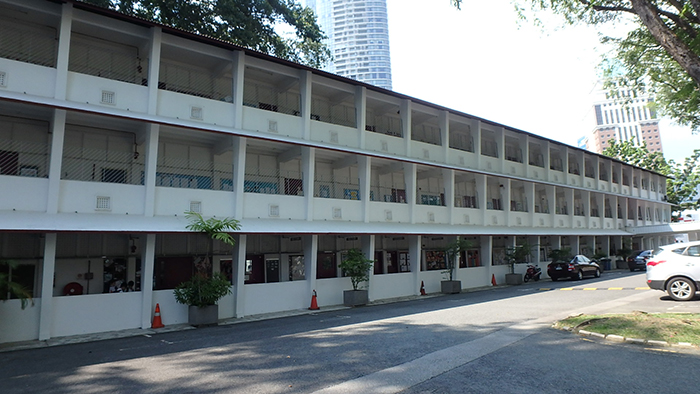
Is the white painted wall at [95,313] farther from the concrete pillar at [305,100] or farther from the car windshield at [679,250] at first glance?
the car windshield at [679,250]

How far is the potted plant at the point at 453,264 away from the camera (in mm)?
21625

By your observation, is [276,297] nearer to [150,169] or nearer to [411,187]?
[150,169]

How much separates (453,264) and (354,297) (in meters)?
7.21

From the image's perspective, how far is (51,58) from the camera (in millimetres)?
14031

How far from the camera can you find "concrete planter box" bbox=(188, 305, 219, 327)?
13.4 metres

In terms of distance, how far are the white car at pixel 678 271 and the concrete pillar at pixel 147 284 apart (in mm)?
15600

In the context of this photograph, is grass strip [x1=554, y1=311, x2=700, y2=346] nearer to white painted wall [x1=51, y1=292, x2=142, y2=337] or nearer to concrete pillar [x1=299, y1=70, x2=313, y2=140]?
concrete pillar [x1=299, y1=70, x2=313, y2=140]

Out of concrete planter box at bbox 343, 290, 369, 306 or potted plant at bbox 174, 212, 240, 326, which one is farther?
concrete planter box at bbox 343, 290, 369, 306

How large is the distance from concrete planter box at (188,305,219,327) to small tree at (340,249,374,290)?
18.8 feet

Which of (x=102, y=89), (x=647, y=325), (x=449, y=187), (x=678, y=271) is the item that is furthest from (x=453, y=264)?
(x=102, y=89)

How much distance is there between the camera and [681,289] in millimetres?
13305

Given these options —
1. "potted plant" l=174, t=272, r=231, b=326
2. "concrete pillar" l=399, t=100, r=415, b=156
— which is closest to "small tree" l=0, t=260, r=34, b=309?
"potted plant" l=174, t=272, r=231, b=326

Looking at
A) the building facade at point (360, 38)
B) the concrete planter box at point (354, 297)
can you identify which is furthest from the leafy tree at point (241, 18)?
the building facade at point (360, 38)

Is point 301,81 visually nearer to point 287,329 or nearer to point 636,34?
point 287,329
